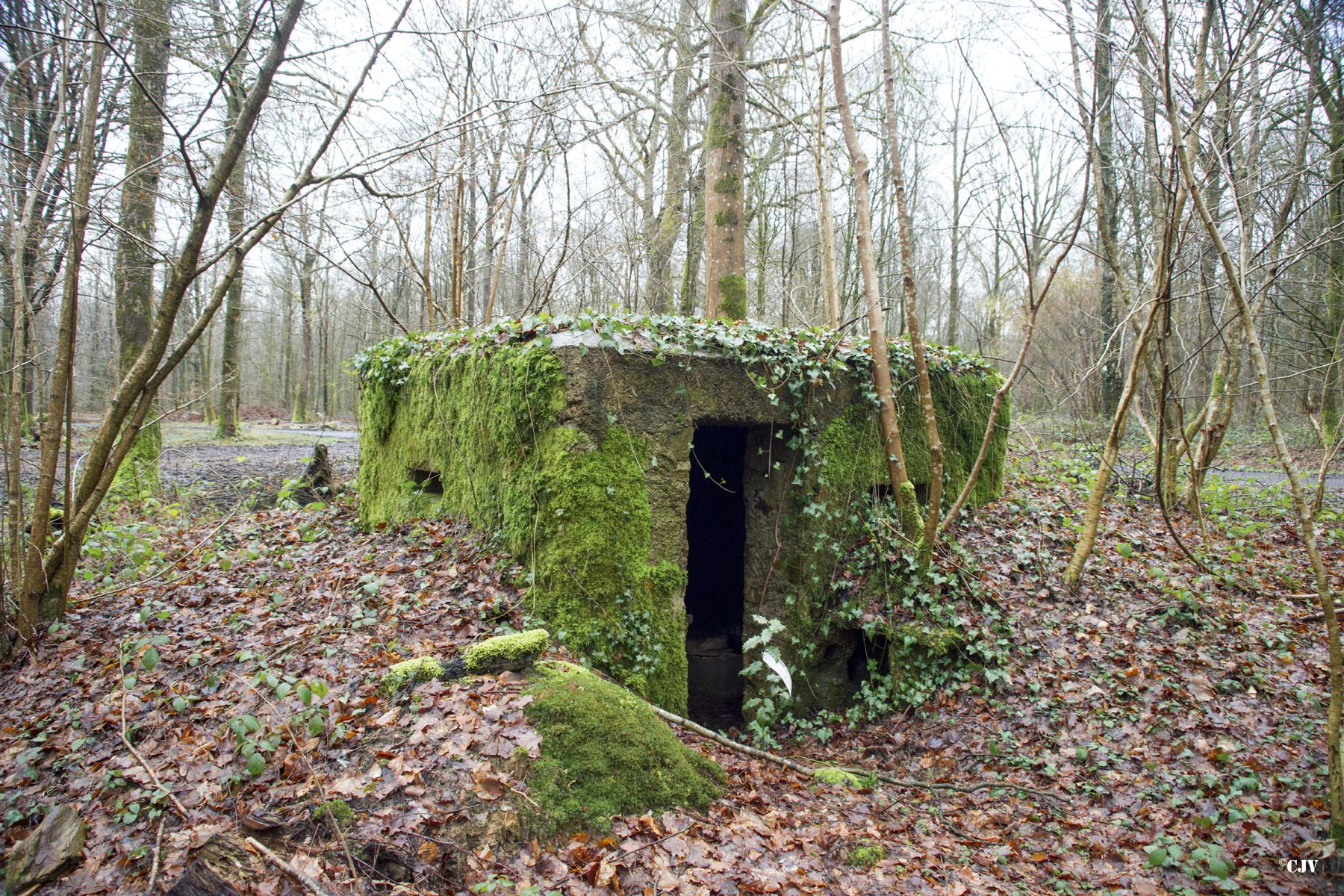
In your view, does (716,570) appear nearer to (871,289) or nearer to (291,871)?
(871,289)

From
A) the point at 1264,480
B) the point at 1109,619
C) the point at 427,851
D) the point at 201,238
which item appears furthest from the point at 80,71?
the point at 1264,480

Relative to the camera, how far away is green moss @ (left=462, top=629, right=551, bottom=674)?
3695mm

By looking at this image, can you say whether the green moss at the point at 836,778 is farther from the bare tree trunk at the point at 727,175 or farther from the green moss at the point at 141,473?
the green moss at the point at 141,473

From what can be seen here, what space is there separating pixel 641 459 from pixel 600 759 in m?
2.12

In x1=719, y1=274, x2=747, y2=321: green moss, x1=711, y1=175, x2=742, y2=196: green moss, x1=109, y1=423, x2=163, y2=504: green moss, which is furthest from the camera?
x1=711, y1=175, x2=742, y2=196: green moss

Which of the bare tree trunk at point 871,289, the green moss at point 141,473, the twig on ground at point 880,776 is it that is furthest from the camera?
the green moss at point 141,473

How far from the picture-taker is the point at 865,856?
127 inches

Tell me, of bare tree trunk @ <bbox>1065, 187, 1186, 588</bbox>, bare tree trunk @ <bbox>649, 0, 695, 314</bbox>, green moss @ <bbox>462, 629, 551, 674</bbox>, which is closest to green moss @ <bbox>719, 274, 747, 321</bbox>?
bare tree trunk @ <bbox>1065, 187, 1186, 588</bbox>

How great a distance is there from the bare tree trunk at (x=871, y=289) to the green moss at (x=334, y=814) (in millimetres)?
4357

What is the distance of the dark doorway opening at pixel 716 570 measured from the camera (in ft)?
21.3

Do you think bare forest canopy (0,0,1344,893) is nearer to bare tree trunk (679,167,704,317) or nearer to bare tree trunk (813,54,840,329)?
bare tree trunk (813,54,840,329)

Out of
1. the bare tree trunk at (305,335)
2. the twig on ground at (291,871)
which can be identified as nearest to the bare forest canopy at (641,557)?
the twig on ground at (291,871)

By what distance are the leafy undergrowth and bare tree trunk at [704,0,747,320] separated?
4.67 meters

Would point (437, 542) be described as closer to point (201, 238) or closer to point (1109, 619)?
point (201, 238)
